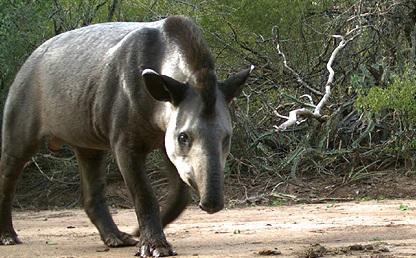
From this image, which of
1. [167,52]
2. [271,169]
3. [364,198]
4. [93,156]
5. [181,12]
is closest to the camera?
[167,52]

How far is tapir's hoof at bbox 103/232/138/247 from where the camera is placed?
7.70 metres

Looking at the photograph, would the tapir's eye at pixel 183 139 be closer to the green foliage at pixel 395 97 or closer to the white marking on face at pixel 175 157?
the white marking on face at pixel 175 157

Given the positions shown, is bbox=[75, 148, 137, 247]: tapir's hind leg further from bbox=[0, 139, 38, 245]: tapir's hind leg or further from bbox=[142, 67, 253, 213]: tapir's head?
bbox=[142, 67, 253, 213]: tapir's head

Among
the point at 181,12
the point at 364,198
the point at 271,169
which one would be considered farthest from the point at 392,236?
the point at 181,12

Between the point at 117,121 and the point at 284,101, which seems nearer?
the point at 117,121

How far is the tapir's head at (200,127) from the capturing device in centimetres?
590

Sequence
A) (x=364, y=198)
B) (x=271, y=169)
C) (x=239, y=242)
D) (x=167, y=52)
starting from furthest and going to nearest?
(x=271, y=169), (x=364, y=198), (x=239, y=242), (x=167, y=52)

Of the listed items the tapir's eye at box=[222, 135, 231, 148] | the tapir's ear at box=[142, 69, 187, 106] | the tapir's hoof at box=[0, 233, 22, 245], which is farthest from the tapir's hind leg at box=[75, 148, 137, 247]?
the tapir's eye at box=[222, 135, 231, 148]

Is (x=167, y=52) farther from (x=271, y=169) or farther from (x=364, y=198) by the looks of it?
(x=271, y=169)

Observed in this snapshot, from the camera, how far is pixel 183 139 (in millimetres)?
6277

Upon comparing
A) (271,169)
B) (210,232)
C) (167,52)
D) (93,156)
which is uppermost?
(167,52)

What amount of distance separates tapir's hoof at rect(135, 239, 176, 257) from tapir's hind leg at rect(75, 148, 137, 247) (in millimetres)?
1288

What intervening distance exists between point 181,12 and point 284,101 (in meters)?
2.19

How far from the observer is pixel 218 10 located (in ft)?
53.1
